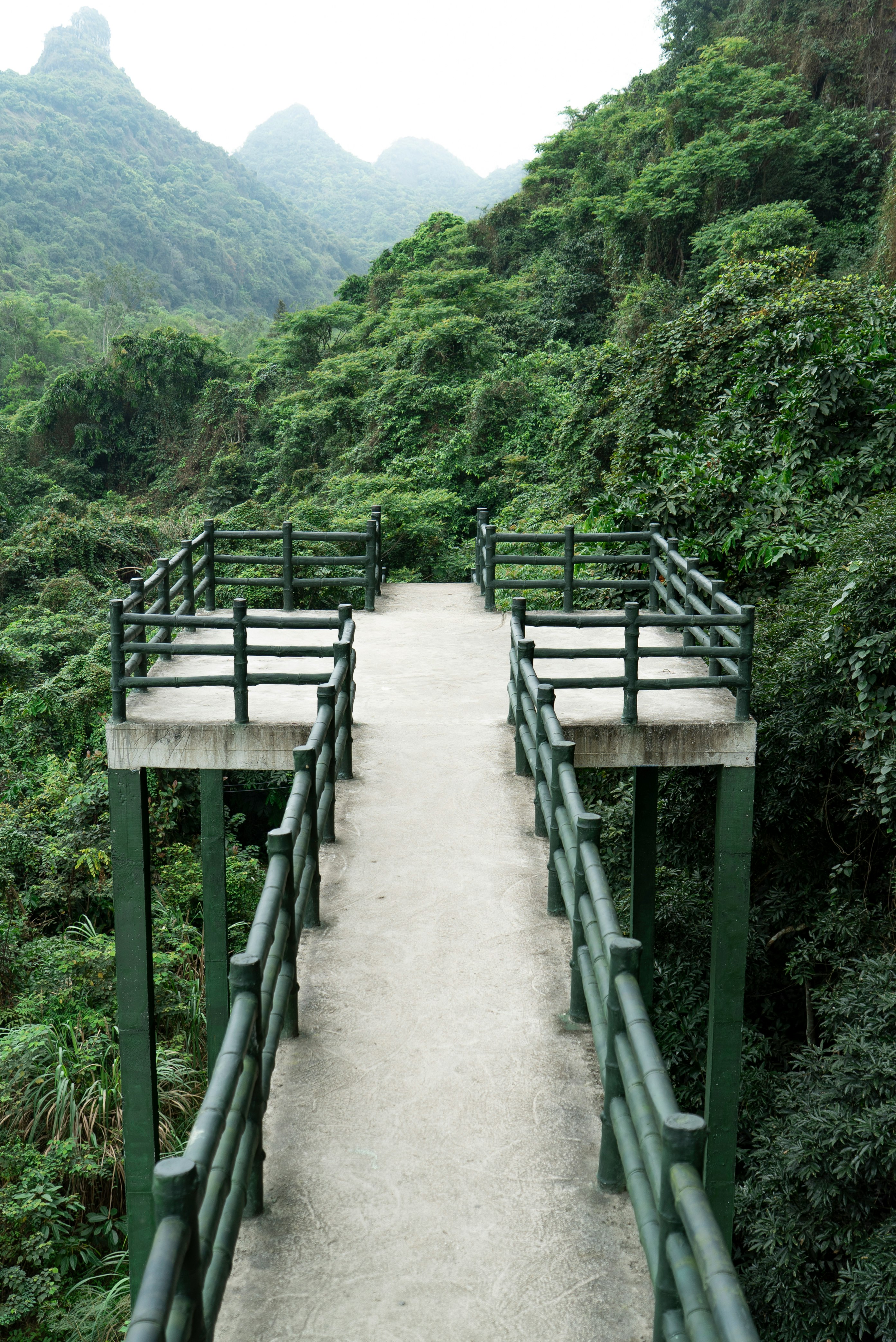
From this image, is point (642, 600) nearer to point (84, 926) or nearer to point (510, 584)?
point (510, 584)

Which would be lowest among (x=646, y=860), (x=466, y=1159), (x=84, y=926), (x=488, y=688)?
(x=84, y=926)

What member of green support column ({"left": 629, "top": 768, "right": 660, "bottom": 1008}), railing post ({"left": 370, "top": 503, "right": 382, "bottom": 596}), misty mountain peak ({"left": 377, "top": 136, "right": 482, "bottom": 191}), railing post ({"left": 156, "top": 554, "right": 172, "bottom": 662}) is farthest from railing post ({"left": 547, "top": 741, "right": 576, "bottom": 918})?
misty mountain peak ({"left": 377, "top": 136, "right": 482, "bottom": 191})

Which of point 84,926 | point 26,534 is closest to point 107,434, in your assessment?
point 26,534

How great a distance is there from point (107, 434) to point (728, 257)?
81.2 ft

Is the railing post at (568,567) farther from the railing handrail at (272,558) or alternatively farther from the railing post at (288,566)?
the railing post at (288,566)

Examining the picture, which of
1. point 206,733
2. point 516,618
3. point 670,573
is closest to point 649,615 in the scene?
point 516,618

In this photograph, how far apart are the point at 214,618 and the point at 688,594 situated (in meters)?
3.72

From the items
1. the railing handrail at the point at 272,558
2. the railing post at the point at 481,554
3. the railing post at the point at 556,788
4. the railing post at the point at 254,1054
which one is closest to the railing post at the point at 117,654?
the railing handrail at the point at 272,558

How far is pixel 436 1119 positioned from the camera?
13.1 feet

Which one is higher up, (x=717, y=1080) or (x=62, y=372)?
(x=62, y=372)

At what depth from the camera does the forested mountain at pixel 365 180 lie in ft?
432

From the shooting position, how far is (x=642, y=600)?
12.1m

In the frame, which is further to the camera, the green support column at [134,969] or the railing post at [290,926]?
the green support column at [134,969]

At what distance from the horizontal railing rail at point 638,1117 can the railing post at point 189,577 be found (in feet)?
17.1
